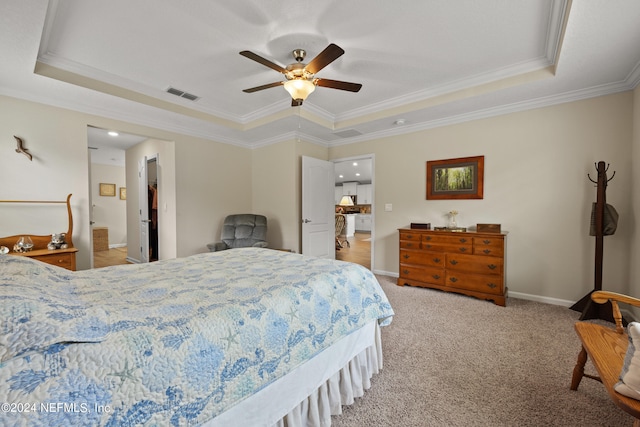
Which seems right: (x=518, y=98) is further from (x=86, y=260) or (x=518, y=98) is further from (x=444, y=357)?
(x=86, y=260)

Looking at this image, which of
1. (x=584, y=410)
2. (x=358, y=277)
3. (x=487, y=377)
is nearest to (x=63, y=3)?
(x=358, y=277)

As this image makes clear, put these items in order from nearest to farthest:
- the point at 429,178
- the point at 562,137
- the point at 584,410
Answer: the point at 584,410
the point at 562,137
the point at 429,178

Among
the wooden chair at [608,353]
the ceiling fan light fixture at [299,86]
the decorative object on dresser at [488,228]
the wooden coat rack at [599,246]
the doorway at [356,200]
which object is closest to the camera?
the wooden chair at [608,353]

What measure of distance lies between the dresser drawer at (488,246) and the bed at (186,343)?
79.1 inches

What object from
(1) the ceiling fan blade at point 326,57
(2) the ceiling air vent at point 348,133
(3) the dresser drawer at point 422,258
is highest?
(2) the ceiling air vent at point 348,133

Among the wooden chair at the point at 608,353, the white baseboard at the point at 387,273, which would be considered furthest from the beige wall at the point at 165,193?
the wooden chair at the point at 608,353

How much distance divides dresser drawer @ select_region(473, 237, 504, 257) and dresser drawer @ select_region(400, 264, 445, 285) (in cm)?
54

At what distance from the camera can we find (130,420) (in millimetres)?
733

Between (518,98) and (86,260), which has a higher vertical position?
(518,98)

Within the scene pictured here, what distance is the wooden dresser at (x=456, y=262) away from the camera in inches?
122

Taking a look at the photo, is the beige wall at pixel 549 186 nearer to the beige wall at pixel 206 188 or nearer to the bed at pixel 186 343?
the bed at pixel 186 343

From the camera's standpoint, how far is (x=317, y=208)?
15.6ft

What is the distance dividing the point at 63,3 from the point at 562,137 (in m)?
4.94

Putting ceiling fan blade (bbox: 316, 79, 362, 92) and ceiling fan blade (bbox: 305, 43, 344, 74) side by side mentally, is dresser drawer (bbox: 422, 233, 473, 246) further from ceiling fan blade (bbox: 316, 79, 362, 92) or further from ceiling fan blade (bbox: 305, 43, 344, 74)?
ceiling fan blade (bbox: 305, 43, 344, 74)
